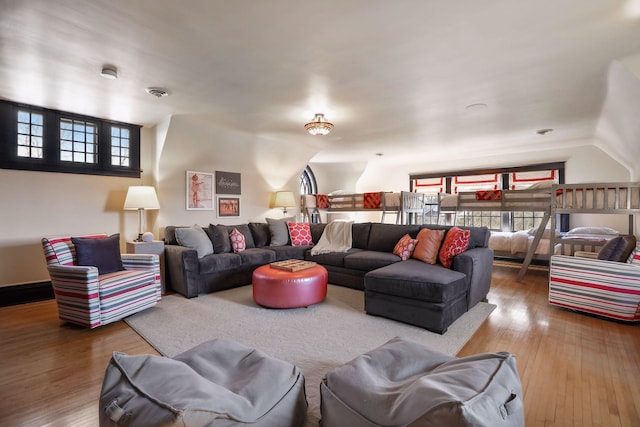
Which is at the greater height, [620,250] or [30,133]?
[30,133]

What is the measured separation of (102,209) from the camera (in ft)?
14.1

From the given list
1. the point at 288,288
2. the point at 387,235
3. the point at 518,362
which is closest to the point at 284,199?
the point at 387,235

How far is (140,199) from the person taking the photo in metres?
4.09

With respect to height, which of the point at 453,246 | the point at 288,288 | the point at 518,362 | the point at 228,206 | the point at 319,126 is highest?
the point at 319,126

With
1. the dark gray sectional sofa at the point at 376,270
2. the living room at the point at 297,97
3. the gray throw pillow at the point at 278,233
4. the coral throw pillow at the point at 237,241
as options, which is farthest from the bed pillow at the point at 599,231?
the coral throw pillow at the point at 237,241

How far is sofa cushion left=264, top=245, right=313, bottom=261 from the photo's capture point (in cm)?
466

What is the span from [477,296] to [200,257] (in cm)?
349

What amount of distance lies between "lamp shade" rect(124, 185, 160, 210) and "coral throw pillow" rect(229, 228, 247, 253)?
3.68 feet

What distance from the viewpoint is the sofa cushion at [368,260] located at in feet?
12.3

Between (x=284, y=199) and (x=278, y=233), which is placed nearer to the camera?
(x=278, y=233)

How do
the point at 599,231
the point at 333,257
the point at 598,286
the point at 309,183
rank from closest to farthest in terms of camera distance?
1. the point at 598,286
2. the point at 333,257
3. the point at 599,231
4. the point at 309,183

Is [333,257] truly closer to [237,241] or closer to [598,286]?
[237,241]

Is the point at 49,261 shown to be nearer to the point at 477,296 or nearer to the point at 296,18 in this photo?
the point at 296,18

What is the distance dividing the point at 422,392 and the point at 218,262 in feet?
11.1
